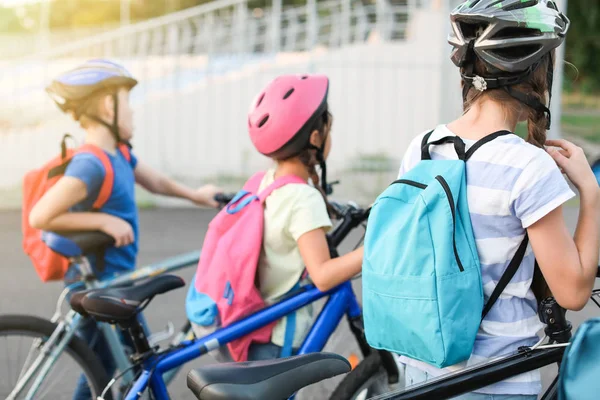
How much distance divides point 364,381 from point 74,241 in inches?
51.2

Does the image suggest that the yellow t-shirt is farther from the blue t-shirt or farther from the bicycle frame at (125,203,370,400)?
the blue t-shirt

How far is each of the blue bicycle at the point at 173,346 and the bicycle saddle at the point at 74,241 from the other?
0.47 m

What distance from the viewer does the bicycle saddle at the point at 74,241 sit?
329cm

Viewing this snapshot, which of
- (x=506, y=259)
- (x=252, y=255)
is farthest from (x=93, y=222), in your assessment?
(x=506, y=259)

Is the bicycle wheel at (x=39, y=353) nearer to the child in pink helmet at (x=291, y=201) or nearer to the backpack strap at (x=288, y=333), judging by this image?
the child in pink helmet at (x=291, y=201)

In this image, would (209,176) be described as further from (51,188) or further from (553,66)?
(553,66)

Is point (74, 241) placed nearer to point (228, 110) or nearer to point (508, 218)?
point (508, 218)

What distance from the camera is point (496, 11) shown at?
1.88 metres

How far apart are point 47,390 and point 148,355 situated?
70cm

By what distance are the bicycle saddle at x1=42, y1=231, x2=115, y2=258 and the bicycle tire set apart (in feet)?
3.74

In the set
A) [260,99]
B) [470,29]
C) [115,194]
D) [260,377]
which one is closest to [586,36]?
[115,194]

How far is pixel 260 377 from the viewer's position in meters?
1.83

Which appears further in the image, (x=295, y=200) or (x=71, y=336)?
(x=71, y=336)

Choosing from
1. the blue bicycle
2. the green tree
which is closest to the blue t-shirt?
the blue bicycle
